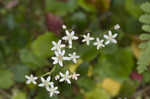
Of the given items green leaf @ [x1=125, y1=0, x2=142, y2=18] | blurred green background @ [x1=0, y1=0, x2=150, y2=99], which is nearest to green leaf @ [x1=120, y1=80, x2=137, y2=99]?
blurred green background @ [x1=0, y1=0, x2=150, y2=99]

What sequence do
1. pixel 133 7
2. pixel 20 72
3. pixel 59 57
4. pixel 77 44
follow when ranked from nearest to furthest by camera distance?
pixel 59 57
pixel 77 44
pixel 133 7
pixel 20 72

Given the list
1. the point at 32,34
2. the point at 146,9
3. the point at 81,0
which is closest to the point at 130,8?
the point at 81,0

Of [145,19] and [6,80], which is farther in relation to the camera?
[6,80]

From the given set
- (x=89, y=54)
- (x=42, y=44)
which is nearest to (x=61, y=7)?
(x=42, y=44)

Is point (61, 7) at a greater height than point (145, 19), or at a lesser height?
greater

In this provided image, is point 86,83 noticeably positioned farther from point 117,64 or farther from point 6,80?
point 6,80

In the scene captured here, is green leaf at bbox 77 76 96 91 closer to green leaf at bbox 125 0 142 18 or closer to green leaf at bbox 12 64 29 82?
green leaf at bbox 12 64 29 82

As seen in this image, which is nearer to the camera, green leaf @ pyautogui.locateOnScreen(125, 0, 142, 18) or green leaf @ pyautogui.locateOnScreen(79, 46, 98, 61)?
green leaf @ pyautogui.locateOnScreen(79, 46, 98, 61)

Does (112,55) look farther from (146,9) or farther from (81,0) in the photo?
(146,9)
